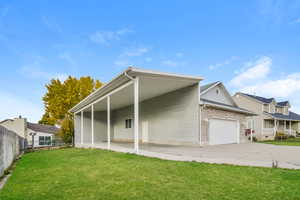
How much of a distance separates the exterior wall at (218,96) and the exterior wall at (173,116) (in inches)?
78.0

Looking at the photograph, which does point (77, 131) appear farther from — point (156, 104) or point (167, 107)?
point (167, 107)

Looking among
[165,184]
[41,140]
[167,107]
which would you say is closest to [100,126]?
[167,107]

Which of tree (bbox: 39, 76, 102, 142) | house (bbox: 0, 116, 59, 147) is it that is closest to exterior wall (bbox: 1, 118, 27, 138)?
house (bbox: 0, 116, 59, 147)

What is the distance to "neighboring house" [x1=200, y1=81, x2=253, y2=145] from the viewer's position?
31.8ft

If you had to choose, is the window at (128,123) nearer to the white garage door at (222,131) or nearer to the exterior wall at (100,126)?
the exterior wall at (100,126)

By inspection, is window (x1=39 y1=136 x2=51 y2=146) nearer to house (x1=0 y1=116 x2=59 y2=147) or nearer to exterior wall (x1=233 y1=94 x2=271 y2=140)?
house (x1=0 y1=116 x2=59 y2=147)

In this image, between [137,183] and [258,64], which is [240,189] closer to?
[137,183]

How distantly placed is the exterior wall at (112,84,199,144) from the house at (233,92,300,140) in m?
12.9

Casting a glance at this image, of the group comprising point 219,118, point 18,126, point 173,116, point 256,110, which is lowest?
point 18,126

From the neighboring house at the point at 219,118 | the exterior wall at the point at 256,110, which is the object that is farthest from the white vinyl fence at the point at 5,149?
the exterior wall at the point at 256,110

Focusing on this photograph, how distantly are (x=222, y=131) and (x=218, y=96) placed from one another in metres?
2.91

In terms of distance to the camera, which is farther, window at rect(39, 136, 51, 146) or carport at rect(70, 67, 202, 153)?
window at rect(39, 136, 51, 146)

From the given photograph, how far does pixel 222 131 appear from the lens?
1107 cm

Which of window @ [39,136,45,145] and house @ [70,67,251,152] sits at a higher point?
house @ [70,67,251,152]
